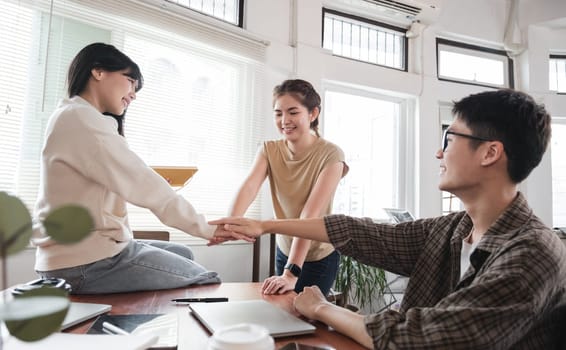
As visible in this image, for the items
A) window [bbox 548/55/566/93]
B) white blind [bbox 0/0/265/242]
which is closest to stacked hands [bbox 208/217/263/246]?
white blind [bbox 0/0/265/242]

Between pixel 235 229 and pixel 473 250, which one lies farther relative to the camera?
pixel 235 229

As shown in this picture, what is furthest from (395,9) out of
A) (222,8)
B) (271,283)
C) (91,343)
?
(91,343)

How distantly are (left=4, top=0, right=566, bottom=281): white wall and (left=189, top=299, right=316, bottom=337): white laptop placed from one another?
203 centimetres

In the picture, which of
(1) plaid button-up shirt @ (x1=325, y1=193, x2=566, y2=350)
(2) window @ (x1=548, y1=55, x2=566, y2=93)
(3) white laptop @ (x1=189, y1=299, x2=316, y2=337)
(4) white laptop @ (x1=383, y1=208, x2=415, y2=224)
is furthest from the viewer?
(2) window @ (x1=548, y1=55, x2=566, y2=93)

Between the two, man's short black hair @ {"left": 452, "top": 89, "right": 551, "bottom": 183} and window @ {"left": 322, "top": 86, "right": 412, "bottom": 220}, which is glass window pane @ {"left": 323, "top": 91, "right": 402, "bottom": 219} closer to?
window @ {"left": 322, "top": 86, "right": 412, "bottom": 220}

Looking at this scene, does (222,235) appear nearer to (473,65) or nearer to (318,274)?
(318,274)

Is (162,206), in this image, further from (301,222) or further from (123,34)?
(123,34)

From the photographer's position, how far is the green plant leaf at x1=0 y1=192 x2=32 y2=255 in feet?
0.83

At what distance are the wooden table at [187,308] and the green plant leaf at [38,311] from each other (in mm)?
486

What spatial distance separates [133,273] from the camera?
117 centimetres

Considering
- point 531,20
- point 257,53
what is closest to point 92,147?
point 257,53

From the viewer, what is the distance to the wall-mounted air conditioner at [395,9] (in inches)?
157

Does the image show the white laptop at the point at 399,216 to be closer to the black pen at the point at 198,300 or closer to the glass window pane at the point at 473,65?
the glass window pane at the point at 473,65

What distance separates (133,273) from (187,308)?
29cm
